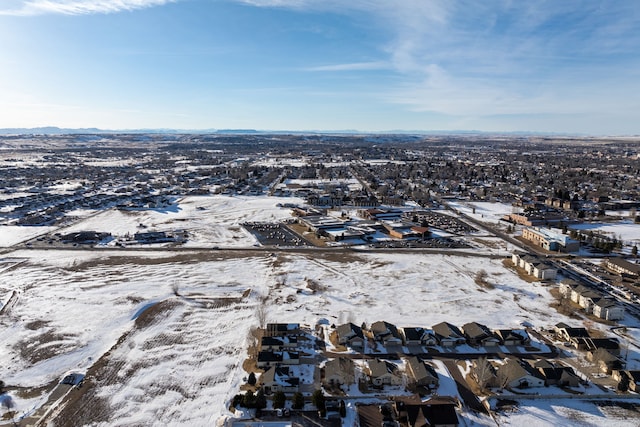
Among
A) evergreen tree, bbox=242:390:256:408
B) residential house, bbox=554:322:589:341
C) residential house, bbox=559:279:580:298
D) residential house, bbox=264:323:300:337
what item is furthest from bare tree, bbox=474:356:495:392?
residential house, bbox=559:279:580:298

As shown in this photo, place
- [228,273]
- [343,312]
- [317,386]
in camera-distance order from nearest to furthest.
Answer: [317,386], [343,312], [228,273]

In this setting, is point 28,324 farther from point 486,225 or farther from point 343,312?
point 486,225

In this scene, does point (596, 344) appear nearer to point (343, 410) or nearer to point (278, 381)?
point (343, 410)

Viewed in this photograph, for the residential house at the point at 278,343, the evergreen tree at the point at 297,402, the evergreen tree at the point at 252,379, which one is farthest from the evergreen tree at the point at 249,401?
the residential house at the point at 278,343

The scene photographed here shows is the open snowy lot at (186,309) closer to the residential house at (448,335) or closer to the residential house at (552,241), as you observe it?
the residential house at (448,335)

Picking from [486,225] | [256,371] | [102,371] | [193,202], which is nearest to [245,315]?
[256,371]
